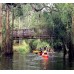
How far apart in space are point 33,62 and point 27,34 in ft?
1.22

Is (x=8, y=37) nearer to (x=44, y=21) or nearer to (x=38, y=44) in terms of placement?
(x=38, y=44)

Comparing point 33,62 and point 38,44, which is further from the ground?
point 38,44

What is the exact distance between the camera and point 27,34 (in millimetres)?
11594

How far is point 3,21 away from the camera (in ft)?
38.0

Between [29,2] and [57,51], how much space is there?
728 mm

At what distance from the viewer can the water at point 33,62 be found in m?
11.5

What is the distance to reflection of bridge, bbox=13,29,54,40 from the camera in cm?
1159

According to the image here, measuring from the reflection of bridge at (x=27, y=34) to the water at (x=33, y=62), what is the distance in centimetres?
22

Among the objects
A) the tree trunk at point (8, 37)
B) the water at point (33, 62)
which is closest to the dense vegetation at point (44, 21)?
the tree trunk at point (8, 37)

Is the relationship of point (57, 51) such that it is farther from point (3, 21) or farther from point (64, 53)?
point (3, 21)

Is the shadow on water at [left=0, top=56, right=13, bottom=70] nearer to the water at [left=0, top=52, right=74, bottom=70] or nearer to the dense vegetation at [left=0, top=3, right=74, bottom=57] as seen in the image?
the water at [left=0, top=52, right=74, bottom=70]

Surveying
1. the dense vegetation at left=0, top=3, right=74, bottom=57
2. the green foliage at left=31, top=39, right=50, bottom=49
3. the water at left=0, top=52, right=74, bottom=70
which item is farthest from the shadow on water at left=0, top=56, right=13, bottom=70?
the green foliage at left=31, top=39, right=50, bottom=49

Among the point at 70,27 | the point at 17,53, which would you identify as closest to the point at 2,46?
the point at 17,53

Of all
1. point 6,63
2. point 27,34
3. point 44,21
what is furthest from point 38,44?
point 6,63
